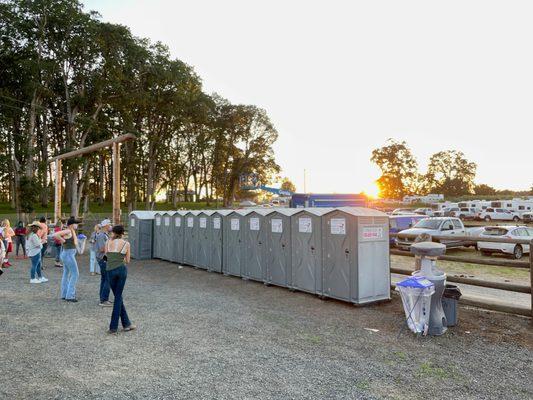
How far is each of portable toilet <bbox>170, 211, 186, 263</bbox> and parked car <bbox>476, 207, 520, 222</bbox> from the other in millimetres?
40816

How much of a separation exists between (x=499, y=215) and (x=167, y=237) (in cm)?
4095

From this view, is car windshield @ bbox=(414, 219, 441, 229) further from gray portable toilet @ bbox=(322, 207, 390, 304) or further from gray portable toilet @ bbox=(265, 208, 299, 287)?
gray portable toilet @ bbox=(322, 207, 390, 304)

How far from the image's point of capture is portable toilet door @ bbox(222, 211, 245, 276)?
12680 mm

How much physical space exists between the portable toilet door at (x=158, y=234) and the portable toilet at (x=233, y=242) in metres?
5.22

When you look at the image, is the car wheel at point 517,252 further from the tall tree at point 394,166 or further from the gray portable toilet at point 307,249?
the tall tree at point 394,166

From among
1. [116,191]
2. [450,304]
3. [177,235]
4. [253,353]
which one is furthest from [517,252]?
[116,191]

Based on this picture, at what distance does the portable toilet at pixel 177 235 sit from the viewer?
16078 millimetres

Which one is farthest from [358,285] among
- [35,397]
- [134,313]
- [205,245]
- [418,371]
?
[205,245]

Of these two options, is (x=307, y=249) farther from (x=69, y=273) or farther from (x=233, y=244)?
(x=69, y=273)

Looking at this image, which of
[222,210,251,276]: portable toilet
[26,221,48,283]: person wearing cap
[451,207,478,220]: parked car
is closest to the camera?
[26,221,48,283]: person wearing cap

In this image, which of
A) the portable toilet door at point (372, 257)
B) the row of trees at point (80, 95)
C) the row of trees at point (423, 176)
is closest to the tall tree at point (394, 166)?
the row of trees at point (423, 176)

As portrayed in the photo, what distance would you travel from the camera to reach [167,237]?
17.2 m

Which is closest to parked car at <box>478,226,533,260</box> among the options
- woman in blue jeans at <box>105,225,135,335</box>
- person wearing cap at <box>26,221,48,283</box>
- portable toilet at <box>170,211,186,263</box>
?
portable toilet at <box>170,211,186,263</box>

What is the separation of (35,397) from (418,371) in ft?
15.0
